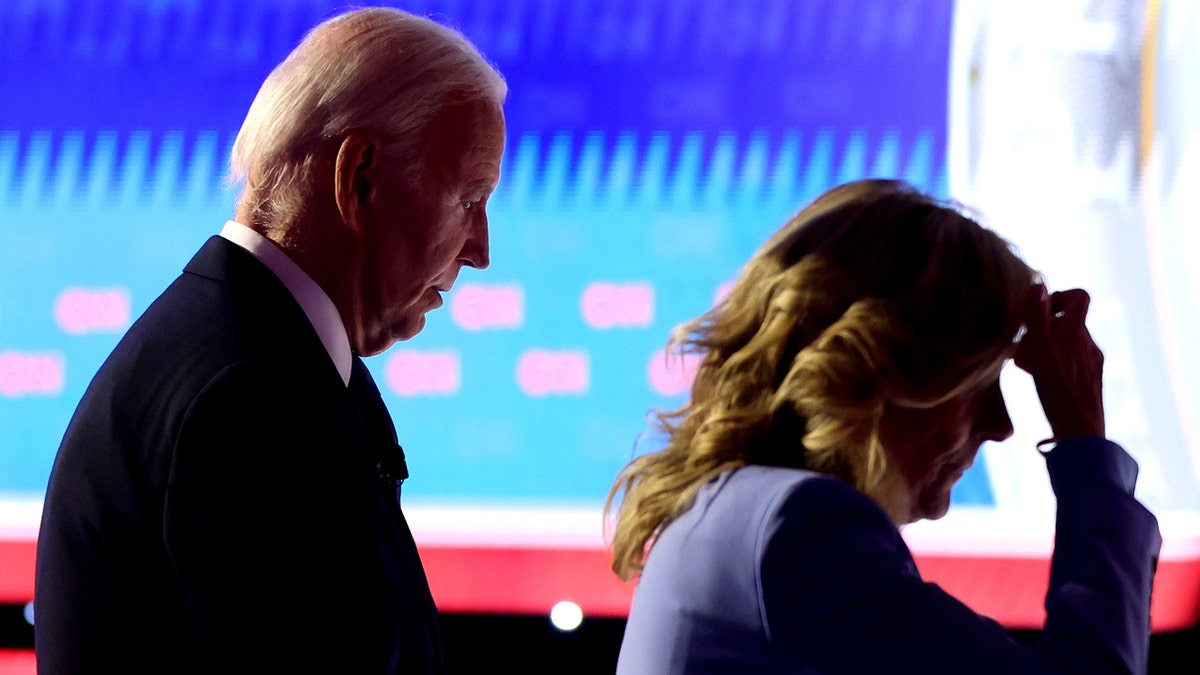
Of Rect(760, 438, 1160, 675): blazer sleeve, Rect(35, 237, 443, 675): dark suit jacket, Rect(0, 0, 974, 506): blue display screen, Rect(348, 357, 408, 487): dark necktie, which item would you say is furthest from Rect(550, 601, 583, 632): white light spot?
Rect(760, 438, 1160, 675): blazer sleeve

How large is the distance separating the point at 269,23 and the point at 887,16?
0.86m

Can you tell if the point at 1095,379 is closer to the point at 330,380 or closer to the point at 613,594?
the point at 330,380

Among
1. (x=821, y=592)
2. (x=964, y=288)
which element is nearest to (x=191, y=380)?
(x=821, y=592)

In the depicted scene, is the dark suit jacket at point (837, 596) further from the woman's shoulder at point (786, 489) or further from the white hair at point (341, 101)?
the white hair at point (341, 101)

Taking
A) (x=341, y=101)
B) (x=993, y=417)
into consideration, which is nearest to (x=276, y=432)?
(x=341, y=101)

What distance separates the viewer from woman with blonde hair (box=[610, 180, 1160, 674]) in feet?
2.09

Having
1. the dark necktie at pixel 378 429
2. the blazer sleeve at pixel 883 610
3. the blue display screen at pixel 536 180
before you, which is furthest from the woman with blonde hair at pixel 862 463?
the blue display screen at pixel 536 180

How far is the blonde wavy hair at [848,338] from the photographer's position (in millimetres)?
704

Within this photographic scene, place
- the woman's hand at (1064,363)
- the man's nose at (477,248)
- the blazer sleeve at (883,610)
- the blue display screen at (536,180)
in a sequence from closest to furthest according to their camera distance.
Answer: the blazer sleeve at (883,610) → the woman's hand at (1064,363) → the man's nose at (477,248) → the blue display screen at (536,180)

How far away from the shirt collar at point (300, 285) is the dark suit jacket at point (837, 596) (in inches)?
11.8

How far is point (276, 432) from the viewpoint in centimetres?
68

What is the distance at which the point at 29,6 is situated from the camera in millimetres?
1598

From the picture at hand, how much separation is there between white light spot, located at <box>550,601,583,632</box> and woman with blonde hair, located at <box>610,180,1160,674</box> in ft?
2.32

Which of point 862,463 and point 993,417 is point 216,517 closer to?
point 862,463
